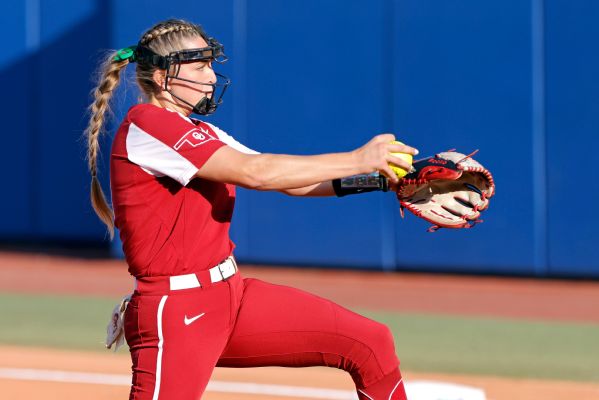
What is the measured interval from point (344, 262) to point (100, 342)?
3.46m

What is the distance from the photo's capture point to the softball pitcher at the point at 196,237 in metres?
3.99

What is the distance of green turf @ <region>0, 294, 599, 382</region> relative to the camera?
7.25m

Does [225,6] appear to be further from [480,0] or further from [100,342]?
[100,342]

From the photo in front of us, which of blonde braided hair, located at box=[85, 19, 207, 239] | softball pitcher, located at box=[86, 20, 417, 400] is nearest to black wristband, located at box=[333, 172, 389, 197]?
softball pitcher, located at box=[86, 20, 417, 400]

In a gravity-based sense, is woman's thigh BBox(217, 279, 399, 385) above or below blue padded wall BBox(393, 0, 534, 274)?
below

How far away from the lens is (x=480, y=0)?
10.3 metres

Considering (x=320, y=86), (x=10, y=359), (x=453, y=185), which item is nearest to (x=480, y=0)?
(x=320, y=86)

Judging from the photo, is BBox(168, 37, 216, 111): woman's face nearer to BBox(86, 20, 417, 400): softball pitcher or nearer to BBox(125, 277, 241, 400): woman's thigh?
BBox(86, 20, 417, 400): softball pitcher

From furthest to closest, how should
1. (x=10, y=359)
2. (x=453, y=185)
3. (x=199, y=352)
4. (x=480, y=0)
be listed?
(x=480, y=0)
(x=10, y=359)
(x=453, y=185)
(x=199, y=352)

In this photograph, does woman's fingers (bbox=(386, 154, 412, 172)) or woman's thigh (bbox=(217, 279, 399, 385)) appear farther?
woman's thigh (bbox=(217, 279, 399, 385))

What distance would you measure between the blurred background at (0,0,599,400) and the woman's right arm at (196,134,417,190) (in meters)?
4.94

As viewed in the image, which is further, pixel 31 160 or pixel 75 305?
pixel 31 160

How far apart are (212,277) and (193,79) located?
30.1 inches

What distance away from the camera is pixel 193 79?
430 cm
